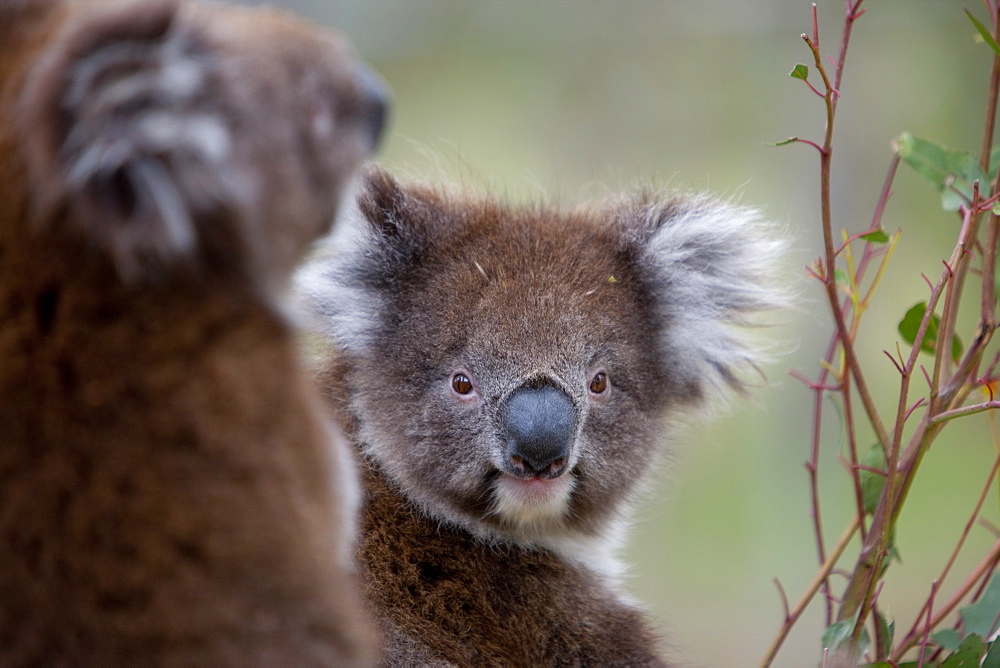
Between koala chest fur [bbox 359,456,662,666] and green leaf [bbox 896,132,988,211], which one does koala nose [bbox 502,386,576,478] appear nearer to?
koala chest fur [bbox 359,456,662,666]

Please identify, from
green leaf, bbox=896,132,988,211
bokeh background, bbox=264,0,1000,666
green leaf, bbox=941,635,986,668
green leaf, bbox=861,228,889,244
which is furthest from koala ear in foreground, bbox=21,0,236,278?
bokeh background, bbox=264,0,1000,666

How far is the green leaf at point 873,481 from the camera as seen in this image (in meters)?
2.19

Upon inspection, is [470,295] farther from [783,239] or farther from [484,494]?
[783,239]

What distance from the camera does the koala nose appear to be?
2.25 metres

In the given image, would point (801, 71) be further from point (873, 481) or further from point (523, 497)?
point (523, 497)

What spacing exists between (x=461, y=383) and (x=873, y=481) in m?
0.95

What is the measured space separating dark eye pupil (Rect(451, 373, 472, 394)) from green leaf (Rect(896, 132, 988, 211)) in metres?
1.07

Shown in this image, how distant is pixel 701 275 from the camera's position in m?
2.77

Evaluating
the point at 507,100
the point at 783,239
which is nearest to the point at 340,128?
the point at 783,239

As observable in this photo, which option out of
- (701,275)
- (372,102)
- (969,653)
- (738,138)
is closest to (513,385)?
(701,275)

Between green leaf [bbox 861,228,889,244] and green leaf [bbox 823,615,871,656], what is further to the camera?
green leaf [bbox 861,228,889,244]

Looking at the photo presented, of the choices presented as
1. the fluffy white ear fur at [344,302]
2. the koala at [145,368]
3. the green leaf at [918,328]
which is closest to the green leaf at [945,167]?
the green leaf at [918,328]

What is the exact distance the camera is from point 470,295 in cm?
248

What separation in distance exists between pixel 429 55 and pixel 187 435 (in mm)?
5551
